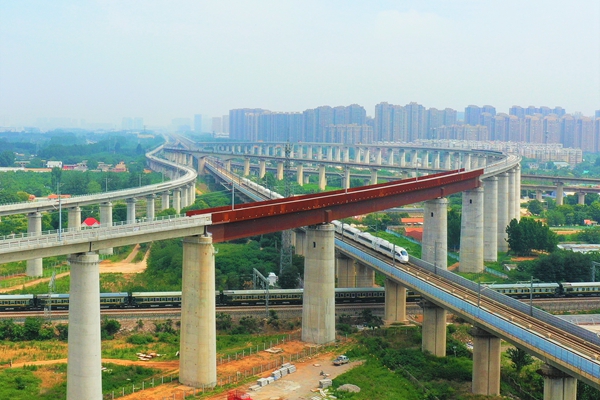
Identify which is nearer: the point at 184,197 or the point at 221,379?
the point at 221,379

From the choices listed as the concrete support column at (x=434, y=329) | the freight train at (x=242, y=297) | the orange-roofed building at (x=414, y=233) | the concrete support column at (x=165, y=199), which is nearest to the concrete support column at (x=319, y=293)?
the concrete support column at (x=434, y=329)

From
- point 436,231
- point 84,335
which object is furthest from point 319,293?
point 436,231

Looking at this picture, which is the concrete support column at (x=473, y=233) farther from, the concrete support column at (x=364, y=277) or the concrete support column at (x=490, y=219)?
the concrete support column at (x=364, y=277)

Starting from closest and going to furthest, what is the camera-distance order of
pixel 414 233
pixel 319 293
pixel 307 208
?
pixel 307 208, pixel 319 293, pixel 414 233

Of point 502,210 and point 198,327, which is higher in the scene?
point 502,210

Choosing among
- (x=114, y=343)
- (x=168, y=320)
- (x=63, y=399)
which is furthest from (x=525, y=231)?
(x=63, y=399)

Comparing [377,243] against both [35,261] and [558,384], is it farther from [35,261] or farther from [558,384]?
[35,261]

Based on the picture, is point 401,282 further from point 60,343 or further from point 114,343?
point 60,343
